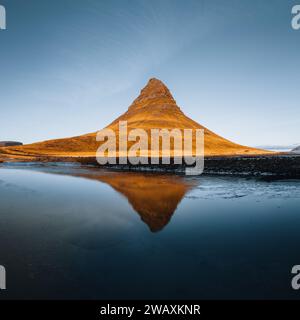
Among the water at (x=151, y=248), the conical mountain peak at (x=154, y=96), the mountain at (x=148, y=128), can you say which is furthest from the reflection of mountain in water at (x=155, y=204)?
the conical mountain peak at (x=154, y=96)

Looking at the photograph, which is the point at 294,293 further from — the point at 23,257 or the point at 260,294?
the point at 23,257

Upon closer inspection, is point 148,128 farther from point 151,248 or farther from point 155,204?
point 151,248

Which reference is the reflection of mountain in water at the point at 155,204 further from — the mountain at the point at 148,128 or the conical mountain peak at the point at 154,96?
the conical mountain peak at the point at 154,96

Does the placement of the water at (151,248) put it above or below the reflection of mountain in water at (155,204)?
below

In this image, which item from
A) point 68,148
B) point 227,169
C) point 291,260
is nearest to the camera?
point 291,260

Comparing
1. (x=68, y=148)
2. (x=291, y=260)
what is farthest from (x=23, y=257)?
(x=68, y=148)

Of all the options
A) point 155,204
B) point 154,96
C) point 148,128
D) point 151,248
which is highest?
point 154,96

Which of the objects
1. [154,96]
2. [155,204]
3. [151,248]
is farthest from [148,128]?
[151,248]
